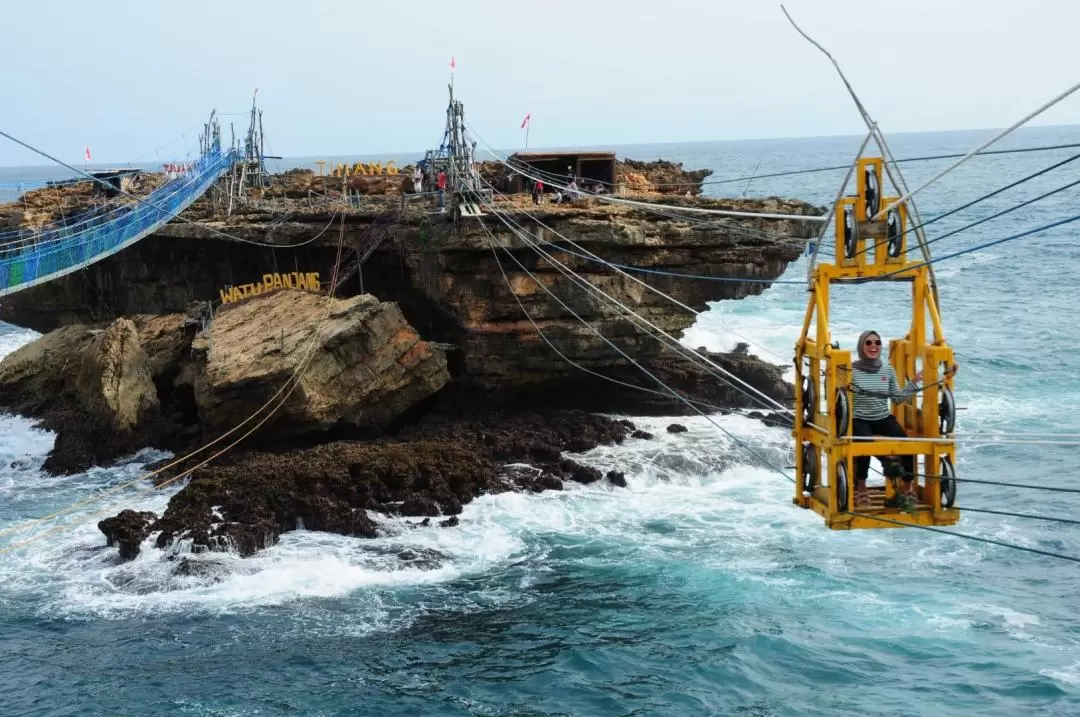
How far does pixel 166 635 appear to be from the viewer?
21641mm

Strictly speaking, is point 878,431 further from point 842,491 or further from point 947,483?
point 842,491

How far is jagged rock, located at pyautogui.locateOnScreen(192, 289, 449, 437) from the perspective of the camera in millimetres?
30672

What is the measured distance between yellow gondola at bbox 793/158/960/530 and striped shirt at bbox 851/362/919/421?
0.31 m

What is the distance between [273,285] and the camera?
120 feet

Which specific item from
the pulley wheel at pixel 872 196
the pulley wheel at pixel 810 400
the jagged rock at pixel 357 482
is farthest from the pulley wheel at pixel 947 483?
the jagged rock at pixel 357 482

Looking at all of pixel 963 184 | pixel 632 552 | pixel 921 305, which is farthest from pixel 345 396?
pixel 963 184

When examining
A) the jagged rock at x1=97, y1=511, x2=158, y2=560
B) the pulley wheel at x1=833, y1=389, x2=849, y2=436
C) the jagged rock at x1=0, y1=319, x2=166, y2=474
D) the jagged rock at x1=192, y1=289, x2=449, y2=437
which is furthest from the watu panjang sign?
the pulley wheel at x1=833, y1=389, x2=849, y2=436

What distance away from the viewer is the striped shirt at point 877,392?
1402cm

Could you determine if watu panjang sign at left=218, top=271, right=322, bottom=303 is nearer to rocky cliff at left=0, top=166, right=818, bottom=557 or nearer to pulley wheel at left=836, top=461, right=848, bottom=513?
rocky cliff at left=0, top=166, right=818, bottom=557

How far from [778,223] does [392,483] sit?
44.4 feet

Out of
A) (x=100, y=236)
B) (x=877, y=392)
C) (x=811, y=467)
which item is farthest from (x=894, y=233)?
(x=100, y=236)

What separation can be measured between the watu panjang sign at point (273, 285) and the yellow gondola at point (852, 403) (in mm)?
24194

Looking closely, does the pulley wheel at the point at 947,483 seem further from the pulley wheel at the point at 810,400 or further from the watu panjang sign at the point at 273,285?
the watu panjang sign at the point at 273,285

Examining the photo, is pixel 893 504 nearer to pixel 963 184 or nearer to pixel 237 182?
pixel 237 182
